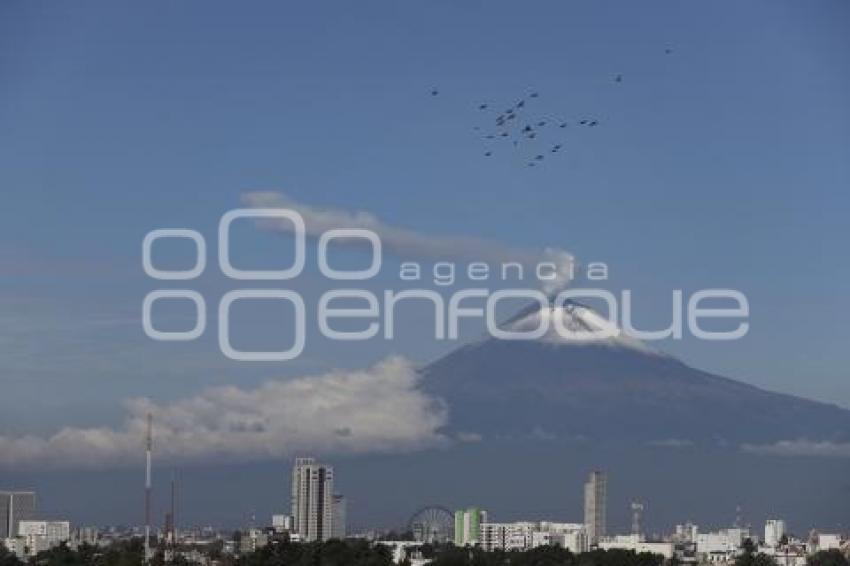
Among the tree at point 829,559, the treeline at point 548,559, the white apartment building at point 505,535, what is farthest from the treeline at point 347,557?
the white apartment building at point 505,535

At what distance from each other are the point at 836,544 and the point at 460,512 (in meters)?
23.3

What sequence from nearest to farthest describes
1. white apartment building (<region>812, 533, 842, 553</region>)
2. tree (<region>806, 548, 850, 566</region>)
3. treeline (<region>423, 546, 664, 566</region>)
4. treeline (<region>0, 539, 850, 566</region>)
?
treeline (<region>0, 539, 850, 566</region>), treeline (<region>423, 546, 664, 566</region>), tree (<region>806, 548, 850, 566</region>), white apartment building (<region>812, 533, 842, 553</region>)

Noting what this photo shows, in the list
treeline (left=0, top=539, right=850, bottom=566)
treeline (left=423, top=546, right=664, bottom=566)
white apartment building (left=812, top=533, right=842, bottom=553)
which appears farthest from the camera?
white apartment building (left=812, top=533, right=842, bottom=553)

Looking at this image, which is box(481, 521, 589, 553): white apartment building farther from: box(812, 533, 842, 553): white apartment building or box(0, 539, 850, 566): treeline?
box(0, 539, 850, 566): treeline

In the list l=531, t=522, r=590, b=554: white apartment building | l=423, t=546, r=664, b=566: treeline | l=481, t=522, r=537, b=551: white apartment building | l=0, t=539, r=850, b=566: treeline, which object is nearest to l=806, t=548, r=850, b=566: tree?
l=0, t=539, r=850, b=566: treeline

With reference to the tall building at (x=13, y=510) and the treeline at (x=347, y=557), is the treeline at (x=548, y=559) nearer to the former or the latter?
the treeline at (x=347, y=557)

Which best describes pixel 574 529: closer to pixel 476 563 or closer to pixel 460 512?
pixel 460 512

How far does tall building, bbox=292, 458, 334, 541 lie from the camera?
119 m

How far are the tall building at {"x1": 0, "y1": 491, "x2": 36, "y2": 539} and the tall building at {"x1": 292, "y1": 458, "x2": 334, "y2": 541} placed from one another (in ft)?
51.2

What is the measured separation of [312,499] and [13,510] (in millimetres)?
17918

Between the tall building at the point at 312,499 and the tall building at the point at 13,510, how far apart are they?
51.2ft

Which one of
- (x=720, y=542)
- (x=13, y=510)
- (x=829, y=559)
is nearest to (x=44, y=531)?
(x=13, y=510)

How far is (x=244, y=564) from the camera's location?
5862 cm

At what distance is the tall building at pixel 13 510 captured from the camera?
12069 cm
